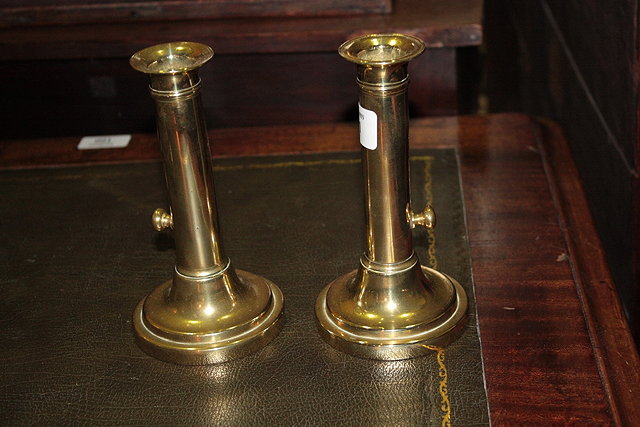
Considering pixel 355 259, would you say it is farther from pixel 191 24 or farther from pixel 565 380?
pixel 191 24

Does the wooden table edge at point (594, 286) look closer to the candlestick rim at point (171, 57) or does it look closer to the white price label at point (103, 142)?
the candlestick rim at point (171, 57)

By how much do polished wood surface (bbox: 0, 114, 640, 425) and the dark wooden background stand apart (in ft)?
0.28

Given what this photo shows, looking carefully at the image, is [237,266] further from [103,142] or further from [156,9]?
[156,9]

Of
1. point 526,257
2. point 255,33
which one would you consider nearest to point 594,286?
point 526,257

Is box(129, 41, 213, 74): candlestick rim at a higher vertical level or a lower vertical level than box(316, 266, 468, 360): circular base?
higher

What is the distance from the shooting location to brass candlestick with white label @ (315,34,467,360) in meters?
0.83

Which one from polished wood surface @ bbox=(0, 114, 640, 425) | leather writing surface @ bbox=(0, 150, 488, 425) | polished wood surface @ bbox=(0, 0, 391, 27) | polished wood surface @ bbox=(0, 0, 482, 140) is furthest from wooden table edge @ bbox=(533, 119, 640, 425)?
polished wood surface @ bbox=(0, 0, 391, 27)

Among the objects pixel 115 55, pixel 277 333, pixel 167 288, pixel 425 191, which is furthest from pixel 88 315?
pixel 115 55

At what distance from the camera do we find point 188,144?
0.86 meters

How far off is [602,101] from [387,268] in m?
0.66

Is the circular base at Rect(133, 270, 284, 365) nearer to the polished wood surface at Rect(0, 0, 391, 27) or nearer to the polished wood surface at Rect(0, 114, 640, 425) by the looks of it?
the polished wood surface at Rect(0, 114, 640, 425)

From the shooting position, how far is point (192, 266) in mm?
913

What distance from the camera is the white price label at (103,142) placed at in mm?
1404

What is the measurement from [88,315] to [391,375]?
1.15ft
